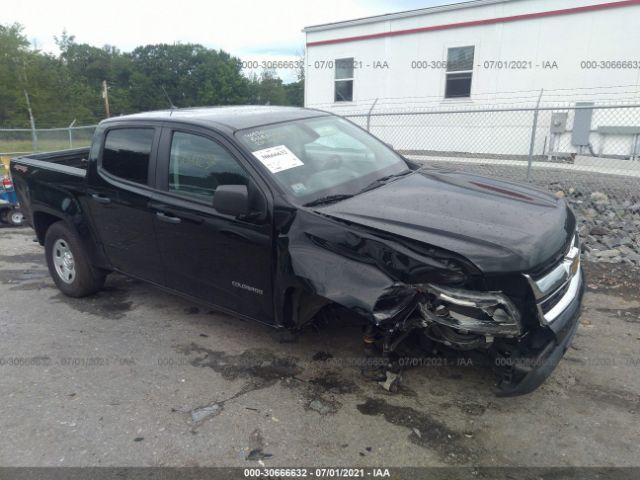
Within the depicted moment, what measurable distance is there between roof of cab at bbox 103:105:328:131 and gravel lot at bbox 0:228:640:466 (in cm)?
172

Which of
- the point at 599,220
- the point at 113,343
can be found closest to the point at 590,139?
the point at 599,220

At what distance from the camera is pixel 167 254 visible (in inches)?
152

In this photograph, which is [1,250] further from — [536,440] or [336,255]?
[536,440]

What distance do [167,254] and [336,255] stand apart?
5.50 feet

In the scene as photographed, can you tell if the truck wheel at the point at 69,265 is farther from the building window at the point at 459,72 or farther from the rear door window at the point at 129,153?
the building window at the point at 459,72

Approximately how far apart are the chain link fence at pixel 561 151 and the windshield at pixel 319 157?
3162 mm

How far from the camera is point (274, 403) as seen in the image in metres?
3.13

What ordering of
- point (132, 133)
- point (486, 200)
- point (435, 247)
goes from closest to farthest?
→ point (435, 247) < point (486, 200) < point (132, 133)

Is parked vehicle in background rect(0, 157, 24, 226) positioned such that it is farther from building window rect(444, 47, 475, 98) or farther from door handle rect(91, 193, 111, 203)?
building window rect(444, 47, 475, 98)

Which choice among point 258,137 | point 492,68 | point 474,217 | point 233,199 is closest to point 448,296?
point 474,217

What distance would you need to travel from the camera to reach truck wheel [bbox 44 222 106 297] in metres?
4.71

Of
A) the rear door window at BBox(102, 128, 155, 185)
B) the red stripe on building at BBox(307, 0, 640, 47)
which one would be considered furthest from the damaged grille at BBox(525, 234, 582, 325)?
the red stripe on building at BBox(307, 0, 640, 47)

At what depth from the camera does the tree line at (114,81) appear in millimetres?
37688

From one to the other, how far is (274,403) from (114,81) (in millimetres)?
76383
